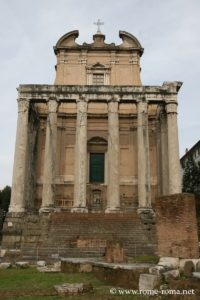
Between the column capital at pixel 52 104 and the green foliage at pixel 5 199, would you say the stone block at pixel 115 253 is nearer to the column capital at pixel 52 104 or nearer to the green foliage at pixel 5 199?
the column capital at pixel 52 104

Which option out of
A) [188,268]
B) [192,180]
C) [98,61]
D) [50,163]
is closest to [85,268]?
[188,268]

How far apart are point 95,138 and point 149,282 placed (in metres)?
23.8

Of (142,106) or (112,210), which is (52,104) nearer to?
(142,106)

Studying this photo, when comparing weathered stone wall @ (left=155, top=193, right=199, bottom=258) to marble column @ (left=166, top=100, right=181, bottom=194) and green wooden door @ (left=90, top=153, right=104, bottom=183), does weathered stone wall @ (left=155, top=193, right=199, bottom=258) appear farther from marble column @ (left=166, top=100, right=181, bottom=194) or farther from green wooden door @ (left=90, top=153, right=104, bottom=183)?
green wooden door @ (left=90, top=153, right=104, bottom=183)

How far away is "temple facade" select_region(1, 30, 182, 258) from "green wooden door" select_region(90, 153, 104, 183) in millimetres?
Answer: 87

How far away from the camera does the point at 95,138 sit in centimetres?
3259

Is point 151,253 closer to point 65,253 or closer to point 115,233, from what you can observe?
point 115,233

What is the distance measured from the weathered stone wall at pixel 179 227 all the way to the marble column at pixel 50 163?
15455 mm

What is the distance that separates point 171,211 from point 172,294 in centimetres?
332

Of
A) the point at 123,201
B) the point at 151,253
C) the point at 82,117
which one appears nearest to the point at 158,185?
the point at 123,201

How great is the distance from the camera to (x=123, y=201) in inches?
1213

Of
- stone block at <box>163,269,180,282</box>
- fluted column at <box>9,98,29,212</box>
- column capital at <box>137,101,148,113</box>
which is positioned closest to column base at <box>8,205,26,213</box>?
fluted column at <box>9,98,29,212</box>

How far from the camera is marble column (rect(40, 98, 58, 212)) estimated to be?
86.1ft

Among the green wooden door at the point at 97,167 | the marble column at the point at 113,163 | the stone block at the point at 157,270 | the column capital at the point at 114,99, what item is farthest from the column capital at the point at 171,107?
the stone block at the point at 157,270
